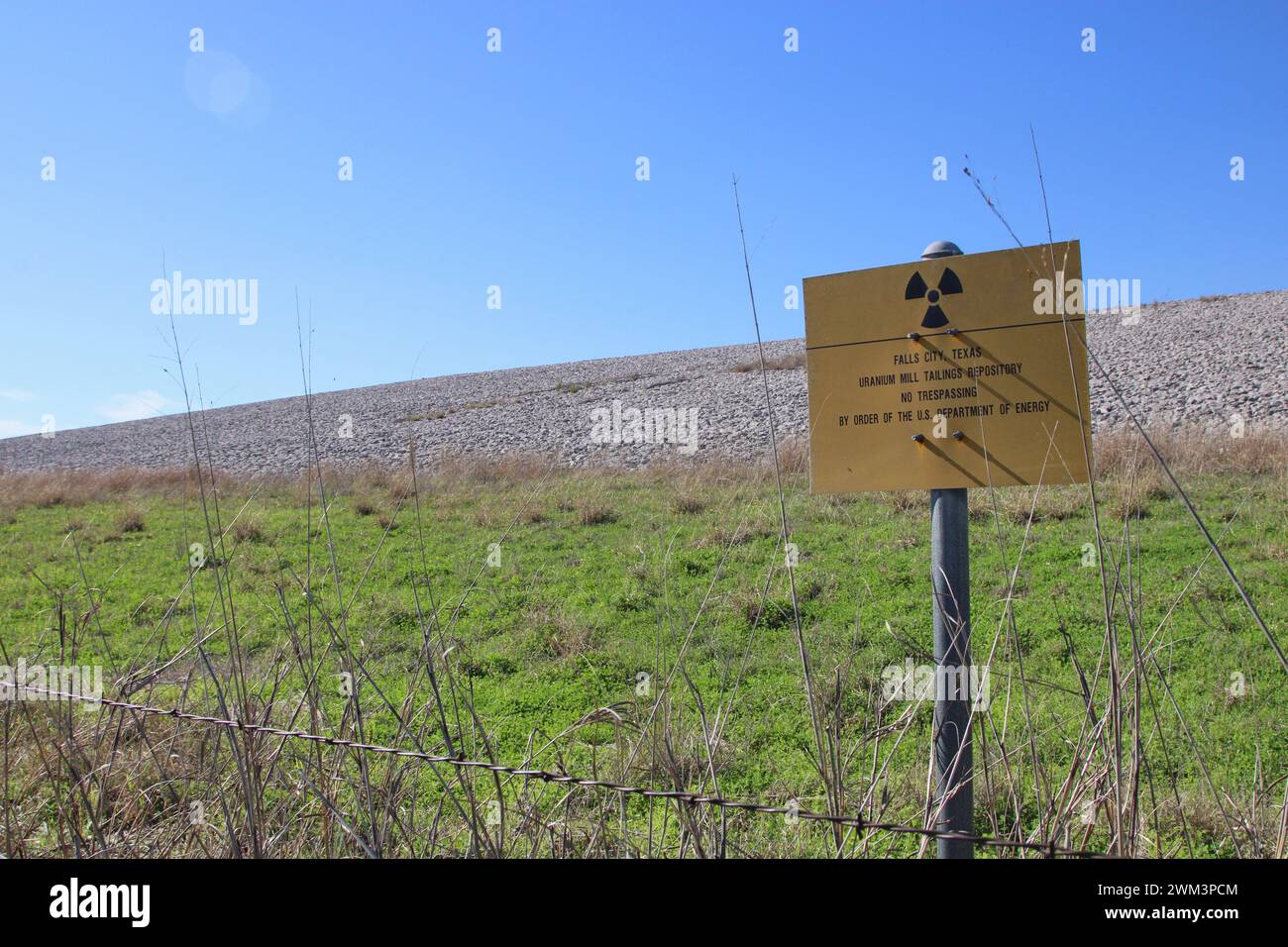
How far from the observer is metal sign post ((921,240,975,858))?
2271 millimetres

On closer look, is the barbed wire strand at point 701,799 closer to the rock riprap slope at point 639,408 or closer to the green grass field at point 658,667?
the green grass field at point 658,667

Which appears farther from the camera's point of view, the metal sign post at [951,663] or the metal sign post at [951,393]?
the metal sign post at [951,393]

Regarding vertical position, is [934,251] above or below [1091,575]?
above

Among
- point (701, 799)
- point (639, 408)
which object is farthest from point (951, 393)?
point (639, 408)

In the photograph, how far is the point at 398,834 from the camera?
2.60 meters

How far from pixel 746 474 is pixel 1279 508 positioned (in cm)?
575

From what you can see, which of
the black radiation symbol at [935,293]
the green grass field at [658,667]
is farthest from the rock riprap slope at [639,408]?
the black radiation symbol at [935,293]

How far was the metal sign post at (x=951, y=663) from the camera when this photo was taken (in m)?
2.27

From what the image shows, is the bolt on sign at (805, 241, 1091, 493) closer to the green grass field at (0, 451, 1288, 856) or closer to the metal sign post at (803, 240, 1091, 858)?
the metal sign post at (803, 240, 1091, 858)

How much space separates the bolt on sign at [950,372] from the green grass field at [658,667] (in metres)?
0.44

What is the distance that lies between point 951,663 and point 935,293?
1172 mm

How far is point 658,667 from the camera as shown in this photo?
100.0 inches
